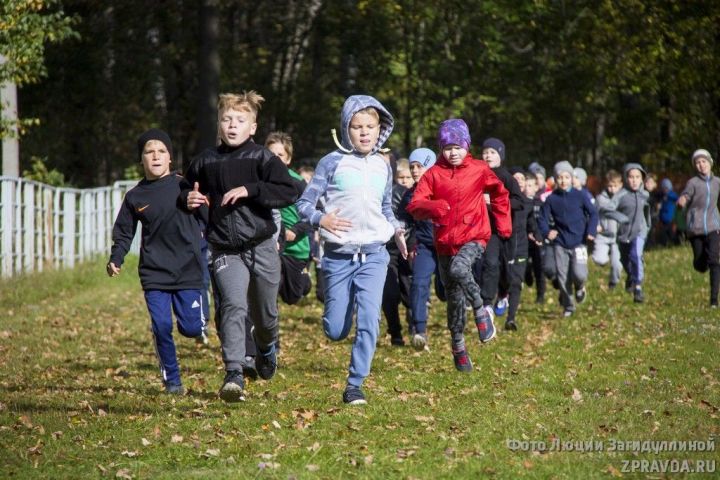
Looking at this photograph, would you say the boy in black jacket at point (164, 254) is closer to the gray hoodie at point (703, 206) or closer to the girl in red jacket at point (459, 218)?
the girl in red jacket at point (459, 218)

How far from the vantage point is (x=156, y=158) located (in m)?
10.5

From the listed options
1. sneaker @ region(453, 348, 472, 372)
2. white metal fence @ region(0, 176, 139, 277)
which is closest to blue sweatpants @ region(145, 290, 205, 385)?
sneaker @ region(453, 348, 472, 372)

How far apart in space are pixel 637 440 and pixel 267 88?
115 ft

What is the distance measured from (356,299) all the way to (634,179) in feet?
37.8

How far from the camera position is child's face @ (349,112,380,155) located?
9.48 meters

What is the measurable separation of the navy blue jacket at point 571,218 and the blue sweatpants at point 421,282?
3852 millimetres

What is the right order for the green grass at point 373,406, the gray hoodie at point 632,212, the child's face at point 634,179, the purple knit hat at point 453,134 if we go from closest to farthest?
the green grass at point 373,406, the purple knit hat at point 453,134, the gray hoodie at point 632,212, the child's face at point 634,179

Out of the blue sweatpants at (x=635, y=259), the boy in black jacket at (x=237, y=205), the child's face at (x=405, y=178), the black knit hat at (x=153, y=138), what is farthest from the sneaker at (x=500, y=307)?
the boy in black jacket at (x=237, y=205)

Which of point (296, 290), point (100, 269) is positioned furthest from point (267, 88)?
point (296, 290)

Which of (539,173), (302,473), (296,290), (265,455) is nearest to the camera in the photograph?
(302,473)

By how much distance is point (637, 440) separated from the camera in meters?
7.90

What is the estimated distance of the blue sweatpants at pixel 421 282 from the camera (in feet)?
45.2

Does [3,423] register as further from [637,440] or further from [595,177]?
[595,177]

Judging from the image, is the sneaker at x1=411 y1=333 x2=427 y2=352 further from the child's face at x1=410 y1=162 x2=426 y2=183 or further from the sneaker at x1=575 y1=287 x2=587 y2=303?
the sneaker at x1=575 y1=287 x2=587 y2=303
